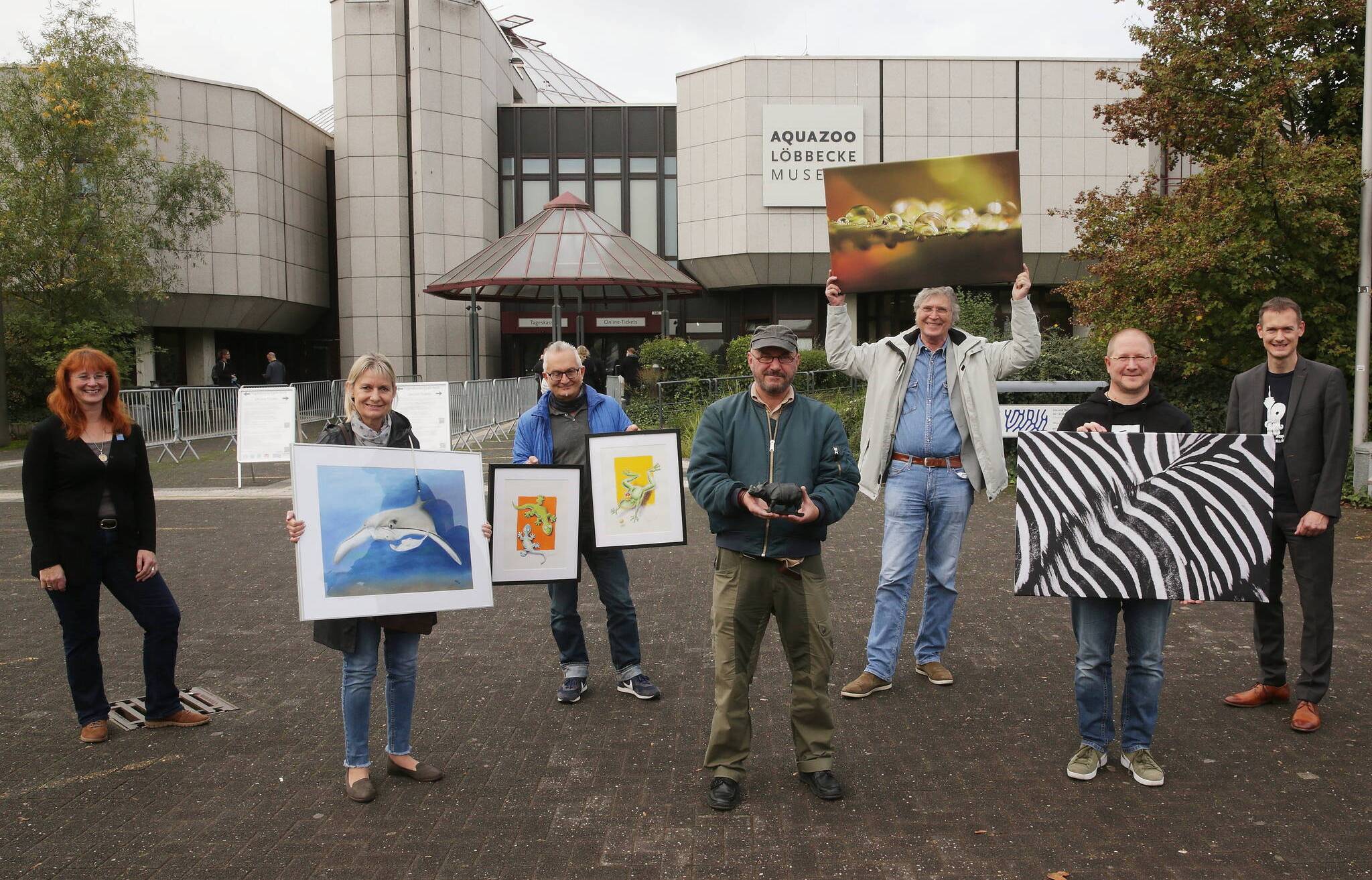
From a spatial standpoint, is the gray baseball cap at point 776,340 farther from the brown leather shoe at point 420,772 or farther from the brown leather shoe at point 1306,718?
the brown leather shoe at point 1306,718

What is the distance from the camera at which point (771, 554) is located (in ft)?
13.6

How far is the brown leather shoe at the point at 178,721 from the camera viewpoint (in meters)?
5.11

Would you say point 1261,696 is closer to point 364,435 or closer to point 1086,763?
point 1086,763

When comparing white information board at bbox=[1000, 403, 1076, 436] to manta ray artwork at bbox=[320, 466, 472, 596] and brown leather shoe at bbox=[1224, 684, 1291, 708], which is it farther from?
manta ray artwork at bbox=[320, 466, 472, 596]

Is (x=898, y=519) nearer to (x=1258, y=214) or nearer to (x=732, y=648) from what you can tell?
(x=732, y=648)

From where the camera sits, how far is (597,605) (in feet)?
24.6

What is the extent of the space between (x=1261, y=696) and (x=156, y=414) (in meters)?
18.1

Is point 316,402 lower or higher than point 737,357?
lower

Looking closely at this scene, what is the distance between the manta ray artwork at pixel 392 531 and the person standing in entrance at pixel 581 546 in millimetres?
974

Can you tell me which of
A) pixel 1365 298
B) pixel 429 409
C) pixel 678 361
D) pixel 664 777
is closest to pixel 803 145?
pixel 678 361

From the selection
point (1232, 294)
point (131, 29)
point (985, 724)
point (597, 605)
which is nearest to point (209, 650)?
point (597, 605)

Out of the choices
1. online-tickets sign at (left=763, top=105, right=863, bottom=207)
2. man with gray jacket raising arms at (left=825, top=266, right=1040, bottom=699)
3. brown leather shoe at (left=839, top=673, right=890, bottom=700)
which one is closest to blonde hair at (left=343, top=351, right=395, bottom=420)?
man with gray jacket raising arms at (left=825, top=266, right=1040, bottom=699)

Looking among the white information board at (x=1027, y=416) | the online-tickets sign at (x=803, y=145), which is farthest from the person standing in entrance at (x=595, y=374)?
the online-tickets sign at (x=803, y=145)

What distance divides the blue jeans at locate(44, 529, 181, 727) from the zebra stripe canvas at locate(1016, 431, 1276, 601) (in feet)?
13.3
